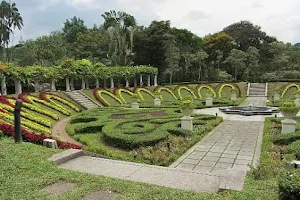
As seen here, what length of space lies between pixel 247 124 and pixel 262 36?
1784 inches

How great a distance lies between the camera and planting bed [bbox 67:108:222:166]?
8.95 metres

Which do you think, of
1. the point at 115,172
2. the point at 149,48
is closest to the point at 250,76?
the point at 149,48

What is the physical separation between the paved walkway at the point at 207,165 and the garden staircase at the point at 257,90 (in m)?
20.2

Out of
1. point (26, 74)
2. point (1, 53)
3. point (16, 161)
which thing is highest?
point (1, 53)

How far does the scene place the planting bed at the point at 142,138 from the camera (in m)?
8.95

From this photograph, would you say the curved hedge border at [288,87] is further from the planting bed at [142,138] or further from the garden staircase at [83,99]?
the garden staircase at [83,99]

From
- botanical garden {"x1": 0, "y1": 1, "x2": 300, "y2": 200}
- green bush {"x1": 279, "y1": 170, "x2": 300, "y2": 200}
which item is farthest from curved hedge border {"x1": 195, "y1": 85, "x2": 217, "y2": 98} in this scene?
green bush {"x1": 279, "y1": 170, "x2": 300, "y2": 200}

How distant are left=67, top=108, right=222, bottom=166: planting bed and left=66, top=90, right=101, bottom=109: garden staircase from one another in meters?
9.50

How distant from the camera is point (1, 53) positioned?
48000 mm

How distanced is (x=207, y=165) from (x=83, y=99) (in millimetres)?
18733

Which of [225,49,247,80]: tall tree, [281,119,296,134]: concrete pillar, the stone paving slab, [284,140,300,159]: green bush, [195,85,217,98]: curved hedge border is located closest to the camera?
the stone paving slab

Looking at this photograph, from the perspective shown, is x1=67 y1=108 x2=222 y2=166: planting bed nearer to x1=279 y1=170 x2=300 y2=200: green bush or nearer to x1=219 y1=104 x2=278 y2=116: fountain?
x1=219 y1=104 x2=278 y2=116: fountain

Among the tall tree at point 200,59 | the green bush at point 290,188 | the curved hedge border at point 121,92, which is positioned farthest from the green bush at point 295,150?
the tall tree at point 200,59

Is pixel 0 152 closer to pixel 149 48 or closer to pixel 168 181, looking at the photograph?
pixel 168 181
